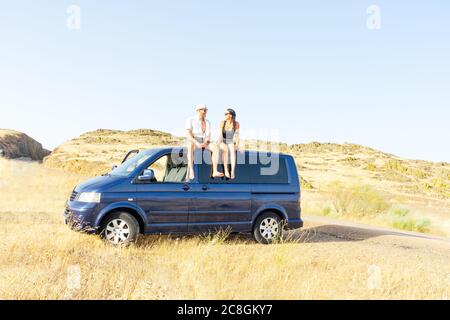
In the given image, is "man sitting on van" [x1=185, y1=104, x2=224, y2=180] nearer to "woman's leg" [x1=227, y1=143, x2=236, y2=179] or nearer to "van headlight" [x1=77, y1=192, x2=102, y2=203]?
"woman's leg" [x1=227, y1=143, x2=236, y2=179]

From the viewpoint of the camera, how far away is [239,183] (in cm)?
983

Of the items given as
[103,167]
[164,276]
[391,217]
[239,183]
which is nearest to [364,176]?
[103,167]

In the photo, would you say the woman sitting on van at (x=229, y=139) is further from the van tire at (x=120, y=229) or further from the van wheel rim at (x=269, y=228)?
the van tire at (x=120, y=229)

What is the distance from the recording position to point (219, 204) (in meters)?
9.55

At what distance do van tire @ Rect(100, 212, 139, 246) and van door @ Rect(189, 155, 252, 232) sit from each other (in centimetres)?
115

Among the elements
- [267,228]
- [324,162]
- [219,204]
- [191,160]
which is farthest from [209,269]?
[324,162]

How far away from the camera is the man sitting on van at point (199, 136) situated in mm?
9242

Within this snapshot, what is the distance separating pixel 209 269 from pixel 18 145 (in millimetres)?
50889

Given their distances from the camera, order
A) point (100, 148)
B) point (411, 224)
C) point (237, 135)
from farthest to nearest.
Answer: point (100, 148)
point (411, 224)
point (237, 135)

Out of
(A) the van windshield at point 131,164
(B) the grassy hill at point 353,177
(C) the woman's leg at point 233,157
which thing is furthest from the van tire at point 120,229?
(B) the grassy hill at point 353,177

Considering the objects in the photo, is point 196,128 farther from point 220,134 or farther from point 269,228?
point 269,228
